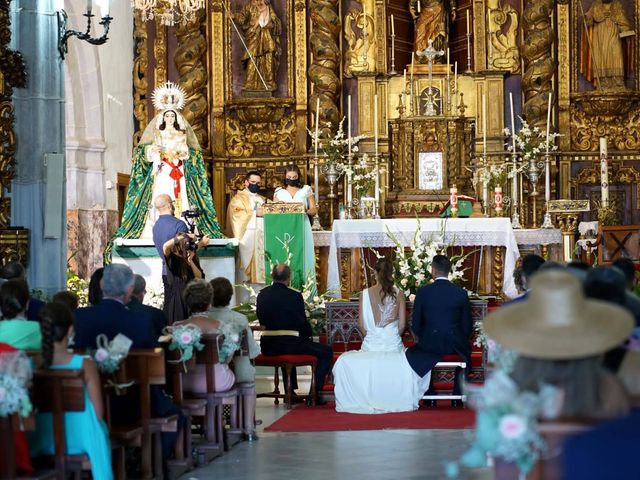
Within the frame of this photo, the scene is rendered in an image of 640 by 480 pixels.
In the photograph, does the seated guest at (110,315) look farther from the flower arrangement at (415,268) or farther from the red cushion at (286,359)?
the flower arrangement at (415,268)

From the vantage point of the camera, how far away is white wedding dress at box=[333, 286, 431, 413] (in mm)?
11445

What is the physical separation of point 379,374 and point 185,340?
125 inches

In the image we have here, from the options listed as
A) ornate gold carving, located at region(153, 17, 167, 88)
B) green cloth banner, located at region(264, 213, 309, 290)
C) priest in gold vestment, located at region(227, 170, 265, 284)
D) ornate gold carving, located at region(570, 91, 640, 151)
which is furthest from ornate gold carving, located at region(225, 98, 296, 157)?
ornate gold carving, located at region(570, 91, 640, 151)

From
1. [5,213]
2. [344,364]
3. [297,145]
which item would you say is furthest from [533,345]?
[297,145]

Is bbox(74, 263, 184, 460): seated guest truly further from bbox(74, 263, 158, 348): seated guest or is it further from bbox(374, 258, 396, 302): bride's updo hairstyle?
bbox(374, 258, 396, 302): bride's updo hairstyle

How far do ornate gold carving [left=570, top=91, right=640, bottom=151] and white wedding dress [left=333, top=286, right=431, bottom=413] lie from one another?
8.52 meters

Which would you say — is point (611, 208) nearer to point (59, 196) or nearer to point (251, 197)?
point (251, 197)

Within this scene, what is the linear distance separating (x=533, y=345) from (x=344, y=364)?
7.09m

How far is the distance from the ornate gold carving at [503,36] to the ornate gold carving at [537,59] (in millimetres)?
237

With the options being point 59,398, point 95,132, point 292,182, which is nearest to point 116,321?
point 59,398

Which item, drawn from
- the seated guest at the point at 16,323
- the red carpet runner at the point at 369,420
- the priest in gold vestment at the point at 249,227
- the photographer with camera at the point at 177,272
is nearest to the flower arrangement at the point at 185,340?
the seated guest at the point at 16,323

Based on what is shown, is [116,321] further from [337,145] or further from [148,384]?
[337,145]

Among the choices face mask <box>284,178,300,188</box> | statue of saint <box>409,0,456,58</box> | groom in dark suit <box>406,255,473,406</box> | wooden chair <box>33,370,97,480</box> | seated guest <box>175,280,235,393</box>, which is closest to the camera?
wooden chair <box>33,370,97,480</box>

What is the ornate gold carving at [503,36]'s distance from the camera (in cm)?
1938
